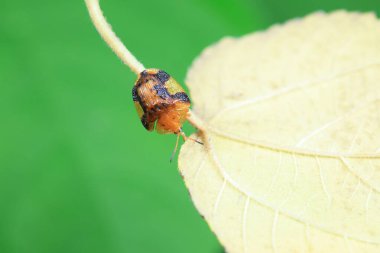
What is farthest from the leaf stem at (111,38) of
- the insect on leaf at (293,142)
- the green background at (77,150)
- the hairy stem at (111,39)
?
the green background at (77,150)

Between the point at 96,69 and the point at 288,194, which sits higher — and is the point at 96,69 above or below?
above

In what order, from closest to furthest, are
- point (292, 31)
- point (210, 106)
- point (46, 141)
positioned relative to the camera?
point (210, 106), point (292, 31), point (46, 141)

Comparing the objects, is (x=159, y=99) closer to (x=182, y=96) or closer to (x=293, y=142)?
(x=182, y=96)

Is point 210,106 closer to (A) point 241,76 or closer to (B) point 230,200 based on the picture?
(A) point 241,76

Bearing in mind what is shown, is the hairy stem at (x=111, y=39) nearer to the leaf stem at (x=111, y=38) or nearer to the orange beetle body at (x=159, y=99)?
the leaf stem at (x=111, y=38)

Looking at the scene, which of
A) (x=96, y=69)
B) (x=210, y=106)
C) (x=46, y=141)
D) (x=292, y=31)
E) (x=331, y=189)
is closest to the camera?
(x=331, y=189)

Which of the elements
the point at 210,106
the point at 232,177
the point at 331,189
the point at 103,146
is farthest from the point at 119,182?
the point at 331,189

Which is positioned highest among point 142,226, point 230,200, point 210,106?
point 210,106
